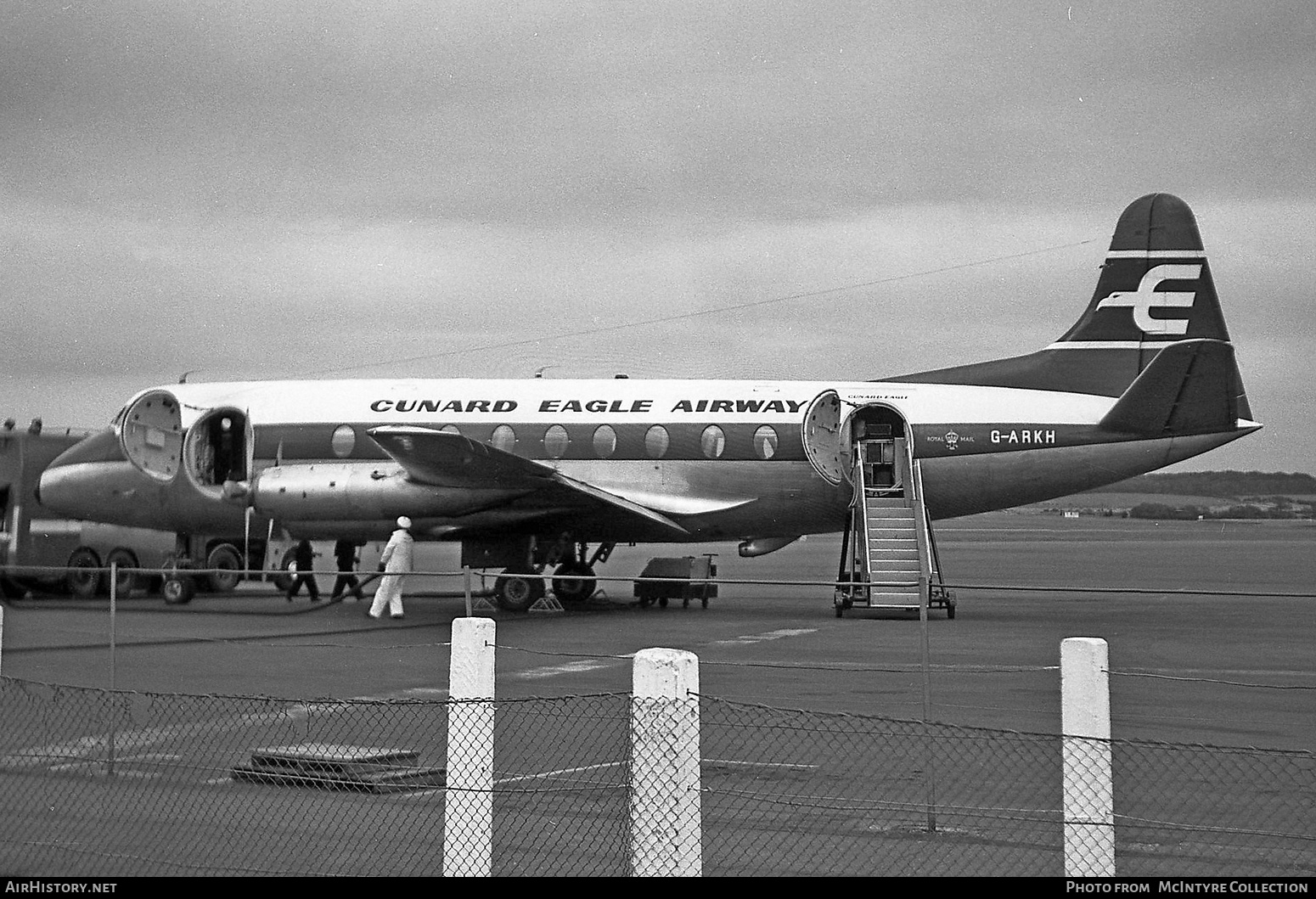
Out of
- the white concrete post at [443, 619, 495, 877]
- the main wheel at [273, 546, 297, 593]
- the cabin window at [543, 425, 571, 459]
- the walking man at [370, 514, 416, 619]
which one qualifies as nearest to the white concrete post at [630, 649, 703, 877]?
the white concrete post at [443, 619, 495, 877]

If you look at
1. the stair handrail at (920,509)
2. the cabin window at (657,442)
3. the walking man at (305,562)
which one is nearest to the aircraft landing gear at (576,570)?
the cabin window at (657,442)

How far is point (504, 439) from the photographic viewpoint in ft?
78.5

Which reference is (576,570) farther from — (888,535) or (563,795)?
(563,795)

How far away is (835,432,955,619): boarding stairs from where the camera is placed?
68.6 ft

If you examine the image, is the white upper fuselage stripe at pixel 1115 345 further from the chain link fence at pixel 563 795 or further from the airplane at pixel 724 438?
the chain link fence at pixel 563 795

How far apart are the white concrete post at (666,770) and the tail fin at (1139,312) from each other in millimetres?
18648

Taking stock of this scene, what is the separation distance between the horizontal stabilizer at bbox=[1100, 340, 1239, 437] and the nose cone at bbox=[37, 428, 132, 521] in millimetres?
17742

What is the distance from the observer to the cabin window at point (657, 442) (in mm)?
23688

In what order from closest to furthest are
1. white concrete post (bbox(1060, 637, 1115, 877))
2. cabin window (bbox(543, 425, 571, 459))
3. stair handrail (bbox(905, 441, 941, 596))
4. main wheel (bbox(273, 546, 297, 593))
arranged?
white concrete post (bbox(1060, 637, 1115, 877))
stair handrail (bbox(905, 441, 941, 596))
cabin window (bbox(543, 425, 571, 459))
main wheel (bbox(273, 546, 297, 593))

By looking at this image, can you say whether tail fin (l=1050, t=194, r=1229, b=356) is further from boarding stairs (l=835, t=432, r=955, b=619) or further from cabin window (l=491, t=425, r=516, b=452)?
cabin window (l=491, t=425, r=516, b=452)

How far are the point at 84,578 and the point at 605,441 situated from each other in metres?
9.61

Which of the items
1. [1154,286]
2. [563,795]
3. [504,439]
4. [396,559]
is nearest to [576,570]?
[504,439]

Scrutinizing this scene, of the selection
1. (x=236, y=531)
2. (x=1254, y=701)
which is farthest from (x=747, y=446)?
(x=1254, y=701)

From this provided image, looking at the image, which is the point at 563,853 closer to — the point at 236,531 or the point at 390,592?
the point at 390,592
